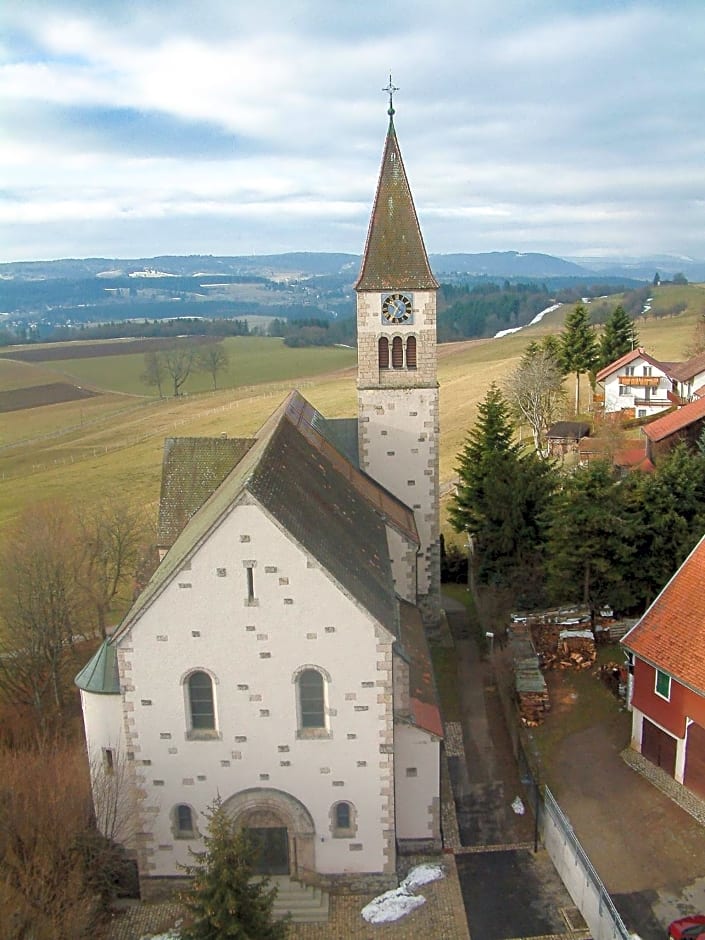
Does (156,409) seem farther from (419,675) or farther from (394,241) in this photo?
(419,675)

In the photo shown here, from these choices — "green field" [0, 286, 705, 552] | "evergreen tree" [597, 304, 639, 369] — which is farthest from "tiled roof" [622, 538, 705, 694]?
"evergreen tree" [597, 304, 639, 369]

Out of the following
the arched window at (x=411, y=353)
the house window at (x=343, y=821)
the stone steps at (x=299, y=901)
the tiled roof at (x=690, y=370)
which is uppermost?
the arched window at (x=411, y=353)

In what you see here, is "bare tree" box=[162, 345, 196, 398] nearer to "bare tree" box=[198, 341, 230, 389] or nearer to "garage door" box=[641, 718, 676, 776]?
"bare tree" box=[198, 341, 230, 389]

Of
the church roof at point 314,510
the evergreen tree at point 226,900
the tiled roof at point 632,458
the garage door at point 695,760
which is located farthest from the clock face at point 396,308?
the evergreen tree at point 226,900

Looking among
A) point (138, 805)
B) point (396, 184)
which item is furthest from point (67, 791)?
point (396, 184)

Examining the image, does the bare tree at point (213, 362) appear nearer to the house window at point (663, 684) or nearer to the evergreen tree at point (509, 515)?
the evergreen tree at point (509, 515)

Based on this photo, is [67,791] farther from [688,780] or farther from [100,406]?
A: [100,406]

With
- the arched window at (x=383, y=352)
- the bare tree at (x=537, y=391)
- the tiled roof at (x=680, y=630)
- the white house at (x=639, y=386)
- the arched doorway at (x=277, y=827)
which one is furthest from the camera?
the white house at (x=639, y=386)
